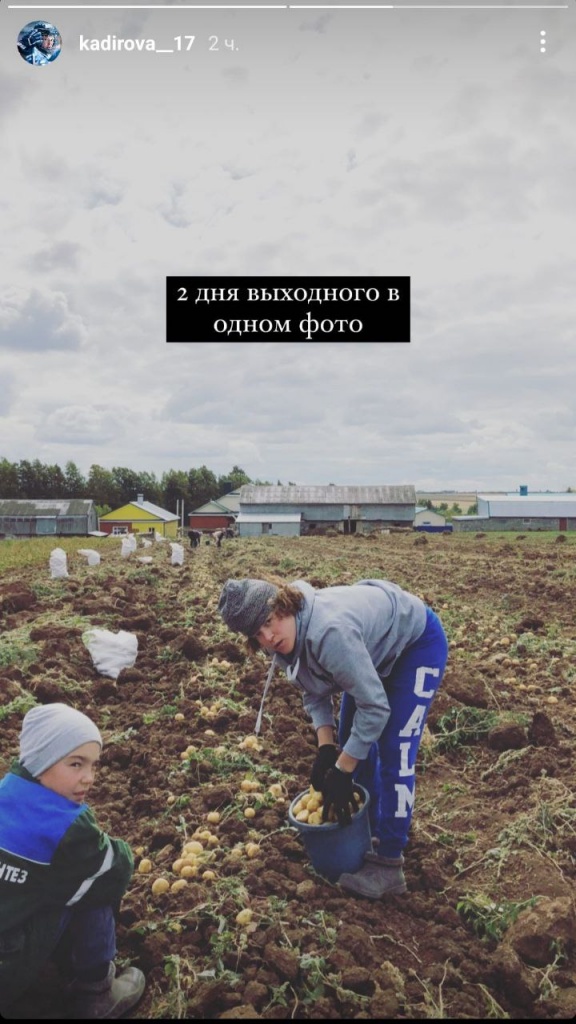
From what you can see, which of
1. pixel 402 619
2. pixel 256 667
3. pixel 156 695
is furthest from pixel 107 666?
pixel 402 619

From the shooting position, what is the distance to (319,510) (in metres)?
36.6

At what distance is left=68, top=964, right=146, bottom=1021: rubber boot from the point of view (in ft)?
7.38

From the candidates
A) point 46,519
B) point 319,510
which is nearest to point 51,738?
point 319,510

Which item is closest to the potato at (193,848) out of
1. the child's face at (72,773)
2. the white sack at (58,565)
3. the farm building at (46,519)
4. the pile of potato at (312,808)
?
the pile of potato at (312,808)

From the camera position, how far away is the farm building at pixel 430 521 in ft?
134

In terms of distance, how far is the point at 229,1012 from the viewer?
7.15 feet

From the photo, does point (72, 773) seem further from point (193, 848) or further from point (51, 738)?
point (193, 848)

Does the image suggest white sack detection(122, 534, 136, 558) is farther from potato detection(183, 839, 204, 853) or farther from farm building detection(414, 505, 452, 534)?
farm building detection(414, 505, 452, 534)

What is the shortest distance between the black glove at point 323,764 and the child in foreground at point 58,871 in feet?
2.60

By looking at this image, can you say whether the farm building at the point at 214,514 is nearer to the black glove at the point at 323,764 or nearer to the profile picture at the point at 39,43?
the profile picture at the point at 39,43

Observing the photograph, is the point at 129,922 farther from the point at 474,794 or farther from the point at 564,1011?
the point at 474,794

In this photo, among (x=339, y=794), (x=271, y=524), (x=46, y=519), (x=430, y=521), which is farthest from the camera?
(x=430, y=521)

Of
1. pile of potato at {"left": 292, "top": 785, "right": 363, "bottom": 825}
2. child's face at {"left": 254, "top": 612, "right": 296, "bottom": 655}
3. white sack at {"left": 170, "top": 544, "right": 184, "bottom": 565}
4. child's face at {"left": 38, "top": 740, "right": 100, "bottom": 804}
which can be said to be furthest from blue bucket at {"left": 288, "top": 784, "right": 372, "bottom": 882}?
white sack at {"left": 170, "top": 544, "right": 184, "bottom": 565}

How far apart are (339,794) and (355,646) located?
58 cm
